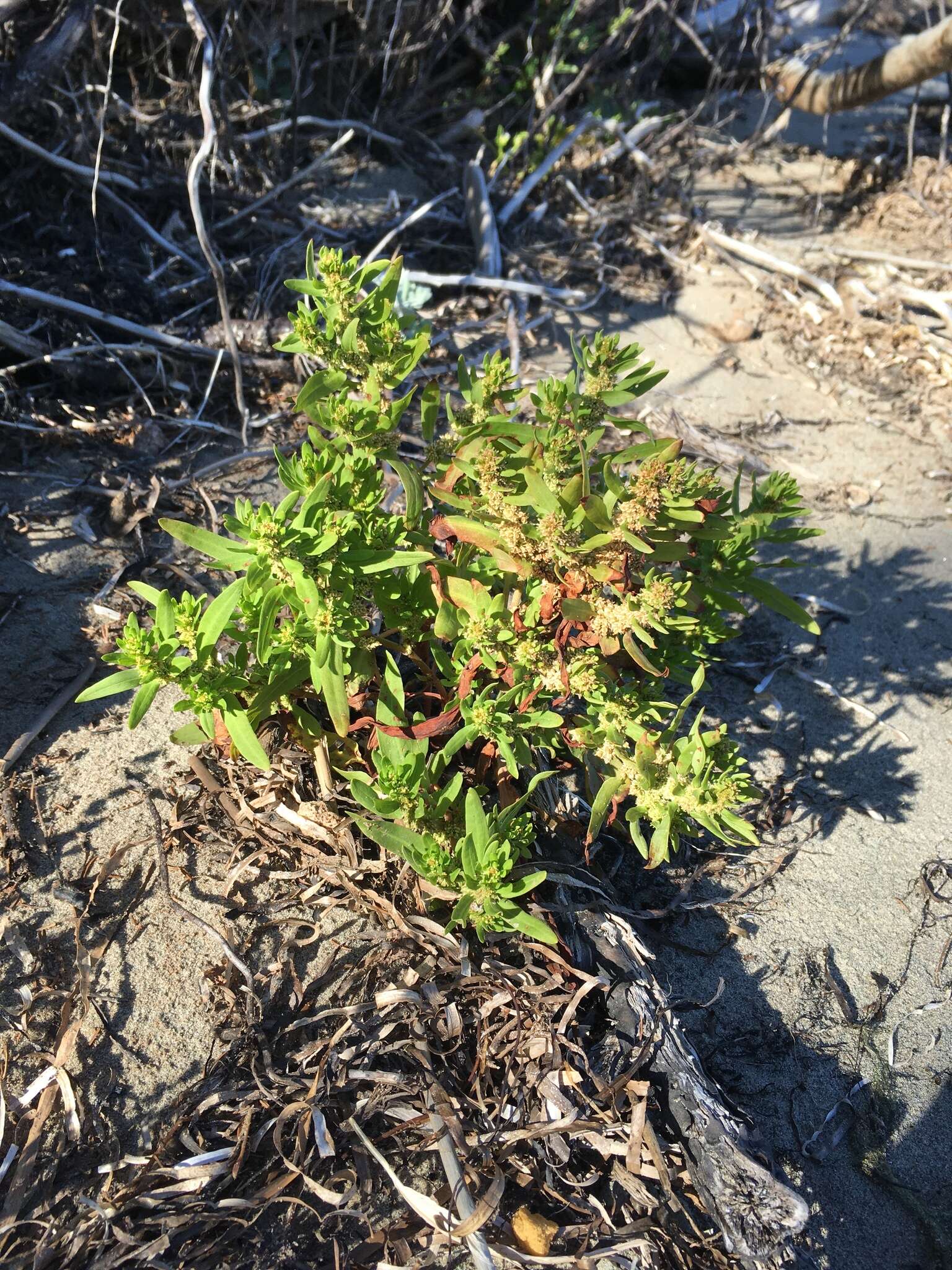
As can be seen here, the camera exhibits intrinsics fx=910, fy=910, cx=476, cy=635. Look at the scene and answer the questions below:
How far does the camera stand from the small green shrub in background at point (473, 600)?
1889 millimetres

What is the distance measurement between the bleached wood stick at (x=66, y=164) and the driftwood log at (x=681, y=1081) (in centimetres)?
304

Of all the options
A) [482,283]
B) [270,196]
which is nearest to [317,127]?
[270,196]

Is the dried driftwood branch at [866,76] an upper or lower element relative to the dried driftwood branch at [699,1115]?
upper

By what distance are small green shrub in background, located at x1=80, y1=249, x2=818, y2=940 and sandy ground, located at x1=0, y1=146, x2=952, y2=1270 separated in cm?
41

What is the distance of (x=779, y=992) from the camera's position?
2.32 meters

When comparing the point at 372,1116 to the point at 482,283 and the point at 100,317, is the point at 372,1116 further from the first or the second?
the point at 482,283

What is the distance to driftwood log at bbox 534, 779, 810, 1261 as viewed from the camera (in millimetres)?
1776

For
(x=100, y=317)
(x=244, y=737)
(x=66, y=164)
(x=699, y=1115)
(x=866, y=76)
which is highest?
(x=866, y=76)

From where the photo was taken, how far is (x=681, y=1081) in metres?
1.97

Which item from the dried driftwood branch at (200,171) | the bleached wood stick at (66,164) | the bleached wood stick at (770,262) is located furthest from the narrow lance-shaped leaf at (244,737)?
the bleached wood stick at (770,262)

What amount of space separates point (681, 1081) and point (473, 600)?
1.14m

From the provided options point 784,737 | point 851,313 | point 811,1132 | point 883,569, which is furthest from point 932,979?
point 851,313

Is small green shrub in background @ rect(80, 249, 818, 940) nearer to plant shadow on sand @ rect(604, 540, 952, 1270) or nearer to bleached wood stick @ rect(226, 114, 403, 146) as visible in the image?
plant shadow on sand @ rect(604, 540, 952, 1270)

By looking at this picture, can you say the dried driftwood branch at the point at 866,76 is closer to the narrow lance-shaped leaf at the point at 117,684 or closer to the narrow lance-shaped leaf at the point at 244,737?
the narrow lance-shaped leaf at the point at 244,737
